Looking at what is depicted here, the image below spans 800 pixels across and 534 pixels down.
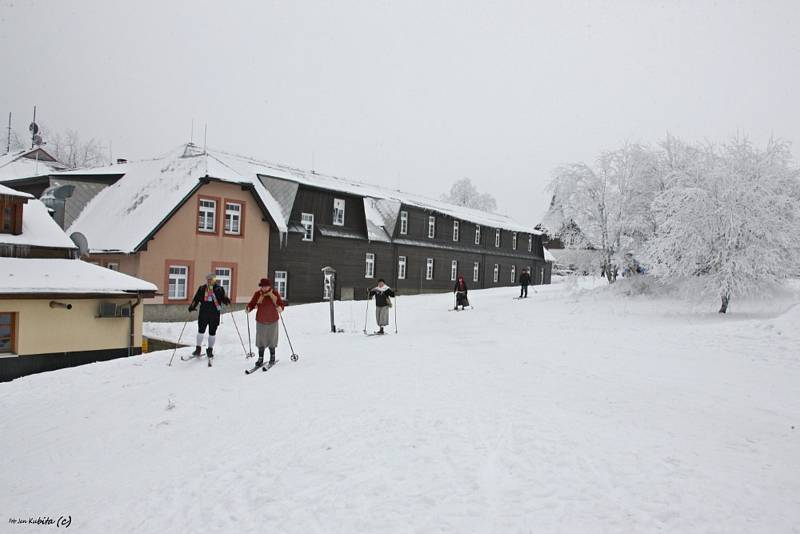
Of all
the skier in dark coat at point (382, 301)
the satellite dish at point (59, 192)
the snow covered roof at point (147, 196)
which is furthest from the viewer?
the satellite dish at point (59, 192)

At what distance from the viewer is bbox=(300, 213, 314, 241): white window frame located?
27.2m

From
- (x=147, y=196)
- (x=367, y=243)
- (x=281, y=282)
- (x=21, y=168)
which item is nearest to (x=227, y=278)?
(x=281, y=282)

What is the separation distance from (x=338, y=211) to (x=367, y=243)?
265cm

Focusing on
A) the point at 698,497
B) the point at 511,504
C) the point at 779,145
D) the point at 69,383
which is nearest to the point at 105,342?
the point at 69,383

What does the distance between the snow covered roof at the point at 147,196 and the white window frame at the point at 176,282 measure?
196cm

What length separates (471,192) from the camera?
6372 cm

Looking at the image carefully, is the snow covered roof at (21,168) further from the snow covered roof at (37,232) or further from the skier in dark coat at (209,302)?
the skier in dark coat at (209,302)

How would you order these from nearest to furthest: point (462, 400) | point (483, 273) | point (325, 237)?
point (462, 400), point (325, 237), point (483, 273)

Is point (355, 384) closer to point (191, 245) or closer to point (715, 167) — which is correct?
point (191, 245)

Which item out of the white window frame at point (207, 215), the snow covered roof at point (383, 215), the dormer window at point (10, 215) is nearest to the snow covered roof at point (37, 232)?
the dormer window at point (10, 215)

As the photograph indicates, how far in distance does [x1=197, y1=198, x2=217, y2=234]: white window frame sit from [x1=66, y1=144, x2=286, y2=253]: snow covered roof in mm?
1168

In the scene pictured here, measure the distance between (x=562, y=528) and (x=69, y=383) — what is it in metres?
10.3

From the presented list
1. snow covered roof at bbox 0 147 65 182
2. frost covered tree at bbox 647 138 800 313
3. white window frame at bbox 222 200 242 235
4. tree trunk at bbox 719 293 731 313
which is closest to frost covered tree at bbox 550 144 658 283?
frost covered tree at bbox 647 138 800 313

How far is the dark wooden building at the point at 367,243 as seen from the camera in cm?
2659
